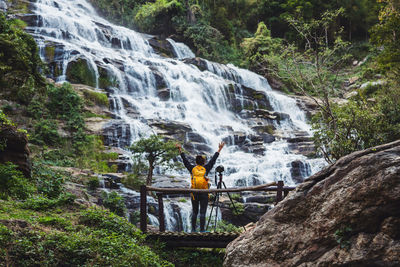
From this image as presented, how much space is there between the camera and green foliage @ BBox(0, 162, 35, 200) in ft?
22.6

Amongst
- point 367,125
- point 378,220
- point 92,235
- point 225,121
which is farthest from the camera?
Result: point 225,121

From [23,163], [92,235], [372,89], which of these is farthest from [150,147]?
[372,89]

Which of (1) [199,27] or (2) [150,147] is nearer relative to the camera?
(2) [150,147]

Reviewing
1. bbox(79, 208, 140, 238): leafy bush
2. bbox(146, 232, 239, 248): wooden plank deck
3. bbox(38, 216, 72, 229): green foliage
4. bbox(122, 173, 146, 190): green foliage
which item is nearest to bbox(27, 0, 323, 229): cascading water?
bbox(122, 173, 146, 190): green foliage

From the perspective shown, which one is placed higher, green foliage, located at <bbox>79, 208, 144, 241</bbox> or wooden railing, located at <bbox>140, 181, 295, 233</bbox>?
wooden railing, located at <bbox>140, 181, 295, 233</bbox>

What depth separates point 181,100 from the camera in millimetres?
22953

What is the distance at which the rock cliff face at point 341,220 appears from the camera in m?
3.11

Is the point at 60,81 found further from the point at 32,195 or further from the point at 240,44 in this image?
the point at 240,44

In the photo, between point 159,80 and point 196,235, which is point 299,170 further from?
point 159,80

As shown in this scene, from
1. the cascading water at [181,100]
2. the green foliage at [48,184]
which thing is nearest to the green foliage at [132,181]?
the green foliage at [48,184]

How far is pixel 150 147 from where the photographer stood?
456 inches

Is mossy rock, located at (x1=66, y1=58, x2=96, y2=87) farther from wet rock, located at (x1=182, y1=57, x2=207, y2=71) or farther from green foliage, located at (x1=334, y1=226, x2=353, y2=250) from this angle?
green foliage, located at (x1=334, y1=226, x2=353, y2=250)

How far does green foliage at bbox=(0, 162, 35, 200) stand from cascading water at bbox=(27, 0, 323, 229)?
8442mm

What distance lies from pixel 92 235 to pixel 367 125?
10467 mm
